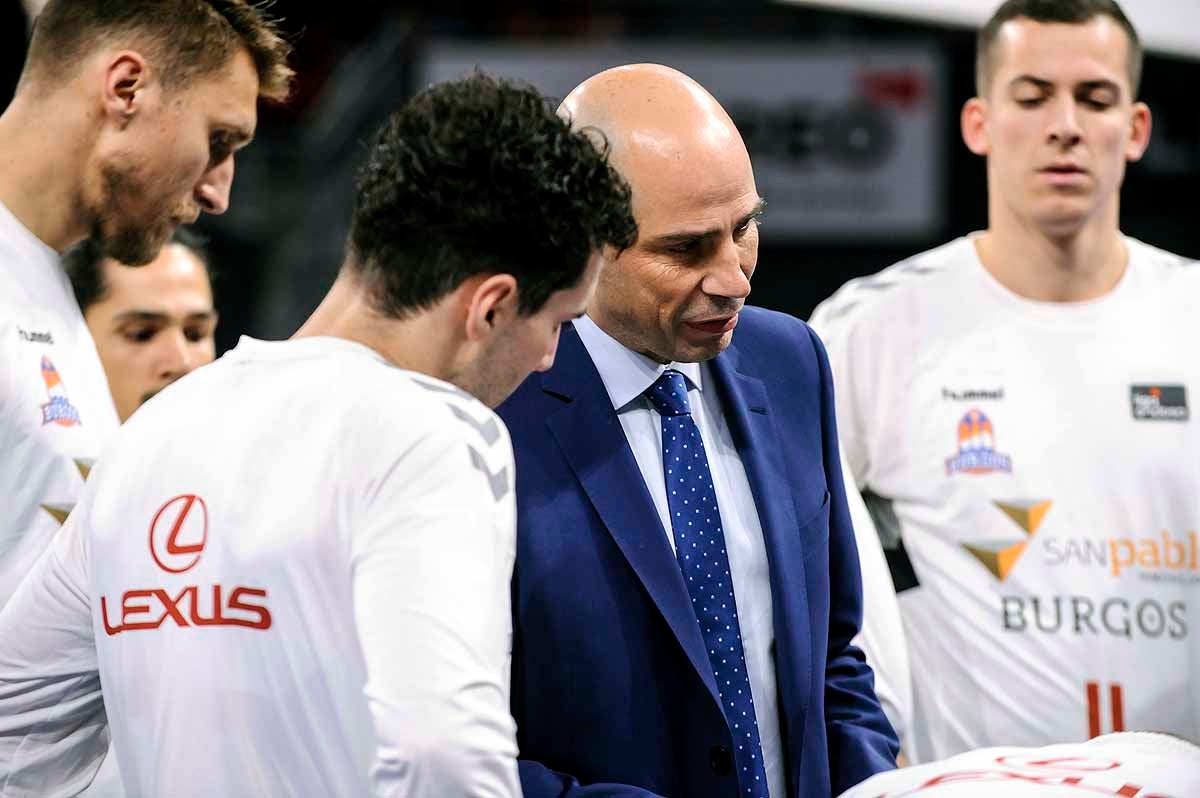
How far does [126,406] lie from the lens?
11.7 feet

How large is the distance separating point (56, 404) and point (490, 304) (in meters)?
1.10

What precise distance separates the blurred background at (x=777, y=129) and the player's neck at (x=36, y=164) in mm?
5470

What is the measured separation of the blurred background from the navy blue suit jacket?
6.00m

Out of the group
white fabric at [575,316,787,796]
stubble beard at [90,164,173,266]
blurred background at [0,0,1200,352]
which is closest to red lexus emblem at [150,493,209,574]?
white fabric at [575,316,787,796]

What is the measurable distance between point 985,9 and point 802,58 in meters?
4.56

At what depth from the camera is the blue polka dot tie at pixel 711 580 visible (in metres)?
2.00

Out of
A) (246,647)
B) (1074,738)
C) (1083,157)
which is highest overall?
(1083,157)

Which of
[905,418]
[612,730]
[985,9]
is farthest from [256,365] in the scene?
[985,9]

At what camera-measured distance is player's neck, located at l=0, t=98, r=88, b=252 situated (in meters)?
2.49

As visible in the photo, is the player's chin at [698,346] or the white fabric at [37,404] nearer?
the player's chin at [698,346]

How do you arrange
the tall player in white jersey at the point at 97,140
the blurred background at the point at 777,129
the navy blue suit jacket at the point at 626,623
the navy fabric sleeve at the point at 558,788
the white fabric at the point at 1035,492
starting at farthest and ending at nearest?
1. the blurred background at the point at 777,129
2. the white fabric at the point at 1035,492
3. the tall player in white jersey at the point at 97,140
4. the navy blue suit jacket at the point at 626,623
5. the navy fabric sleeve at the point at 558,788

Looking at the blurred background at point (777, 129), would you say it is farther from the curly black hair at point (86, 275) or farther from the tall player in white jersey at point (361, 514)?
the tall player in white jersey at point (361, 514)

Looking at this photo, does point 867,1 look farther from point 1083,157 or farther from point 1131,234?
point 1131,234

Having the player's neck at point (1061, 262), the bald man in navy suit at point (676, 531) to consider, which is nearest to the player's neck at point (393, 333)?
the bald man in navy suit at point (676, 531)
